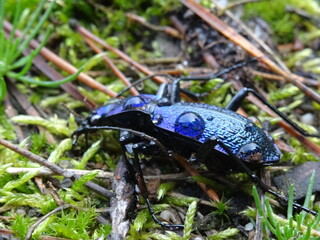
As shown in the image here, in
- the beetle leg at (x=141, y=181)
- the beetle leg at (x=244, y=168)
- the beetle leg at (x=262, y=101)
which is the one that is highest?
the beetle leg at (x=262, y=101)

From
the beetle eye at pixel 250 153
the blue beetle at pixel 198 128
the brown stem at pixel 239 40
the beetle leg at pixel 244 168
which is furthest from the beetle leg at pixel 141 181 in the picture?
the brown stem at pixel 239 40

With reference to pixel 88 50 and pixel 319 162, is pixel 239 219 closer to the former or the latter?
pixel 319 162

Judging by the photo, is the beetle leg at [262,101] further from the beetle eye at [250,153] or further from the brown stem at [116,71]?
the brown stem at [116,71]

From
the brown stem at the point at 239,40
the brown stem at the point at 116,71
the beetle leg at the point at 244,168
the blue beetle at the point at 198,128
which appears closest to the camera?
the beetle leg at the point at 244,168

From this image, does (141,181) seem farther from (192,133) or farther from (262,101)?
(262,101)

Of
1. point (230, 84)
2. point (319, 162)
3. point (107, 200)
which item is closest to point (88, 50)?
point (230, 84)

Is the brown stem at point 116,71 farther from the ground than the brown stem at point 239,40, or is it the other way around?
the brown stem at point 239,40

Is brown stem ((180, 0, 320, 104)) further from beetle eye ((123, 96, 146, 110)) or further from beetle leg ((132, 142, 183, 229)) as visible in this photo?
beetle leg ((132, 142, 183, 229))

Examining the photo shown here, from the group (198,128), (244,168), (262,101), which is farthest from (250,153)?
(262,101)

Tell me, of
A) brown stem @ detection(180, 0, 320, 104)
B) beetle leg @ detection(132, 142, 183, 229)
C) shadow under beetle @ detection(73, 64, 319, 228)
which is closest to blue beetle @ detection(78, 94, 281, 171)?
shadow under beetle @ detection(73, 64, 319, 228)
